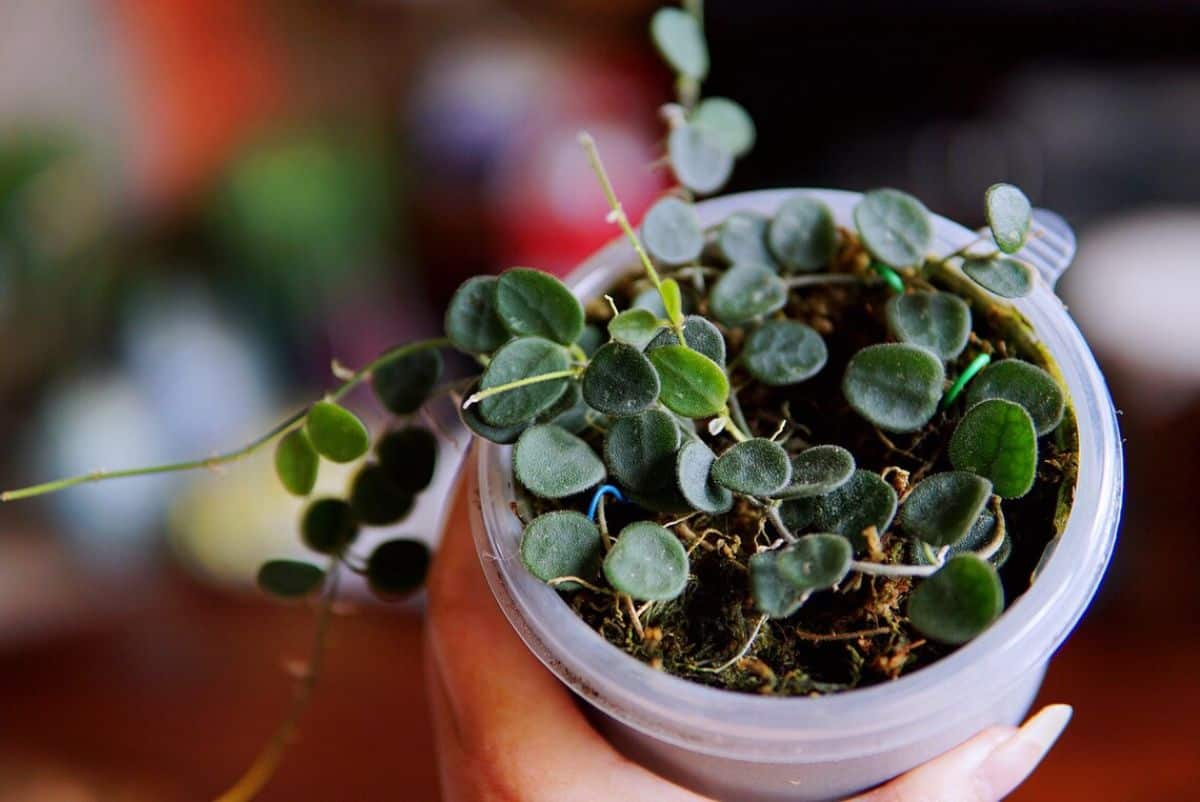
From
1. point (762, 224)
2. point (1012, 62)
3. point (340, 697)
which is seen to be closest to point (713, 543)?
point (762, 224)

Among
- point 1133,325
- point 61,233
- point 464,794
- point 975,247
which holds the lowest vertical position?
point 1133,325

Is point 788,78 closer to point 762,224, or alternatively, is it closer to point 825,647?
point 762,224

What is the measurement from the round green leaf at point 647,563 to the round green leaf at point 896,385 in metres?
0.13

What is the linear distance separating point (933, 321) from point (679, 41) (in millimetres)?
271

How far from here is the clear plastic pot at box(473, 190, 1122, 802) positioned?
0.51 meters

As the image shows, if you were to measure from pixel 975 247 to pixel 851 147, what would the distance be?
82cm

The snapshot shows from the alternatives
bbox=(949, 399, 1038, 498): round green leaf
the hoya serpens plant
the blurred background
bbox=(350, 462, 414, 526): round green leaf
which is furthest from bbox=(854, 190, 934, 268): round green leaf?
the blurred background

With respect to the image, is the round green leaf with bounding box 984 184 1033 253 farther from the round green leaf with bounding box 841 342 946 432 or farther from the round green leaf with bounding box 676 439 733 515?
the round green leaf with bounding box 676 439 733 515

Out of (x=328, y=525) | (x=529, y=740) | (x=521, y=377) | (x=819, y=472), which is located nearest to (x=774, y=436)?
(x=819, y=472)

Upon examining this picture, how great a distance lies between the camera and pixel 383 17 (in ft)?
5.73

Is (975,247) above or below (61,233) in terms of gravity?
above

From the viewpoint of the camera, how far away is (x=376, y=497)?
2.34 feet

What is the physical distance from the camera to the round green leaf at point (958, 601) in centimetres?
48

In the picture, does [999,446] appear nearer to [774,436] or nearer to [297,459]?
[774,436]
